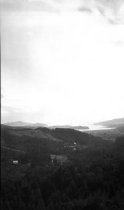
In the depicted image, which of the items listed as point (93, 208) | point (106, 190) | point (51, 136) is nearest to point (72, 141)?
point (51, 136)

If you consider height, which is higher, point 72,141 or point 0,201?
point 72,141

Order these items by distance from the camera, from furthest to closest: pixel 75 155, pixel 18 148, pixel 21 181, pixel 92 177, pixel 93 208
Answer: pixel 18 148, pixel 75 155, pixel 21 181, pixel 92 177, pixel 93 208

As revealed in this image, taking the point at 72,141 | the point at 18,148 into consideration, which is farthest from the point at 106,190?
the point at 72,141

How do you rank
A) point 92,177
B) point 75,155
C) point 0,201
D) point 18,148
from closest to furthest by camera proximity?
point 0,201, point 92,177, point 75,155, point 18,148

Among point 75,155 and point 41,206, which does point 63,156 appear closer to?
point 75,155

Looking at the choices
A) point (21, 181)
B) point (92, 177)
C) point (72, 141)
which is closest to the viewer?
point (92, 177)

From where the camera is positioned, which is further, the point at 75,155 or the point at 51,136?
the point at 51,136

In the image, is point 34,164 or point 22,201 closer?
point 22,201

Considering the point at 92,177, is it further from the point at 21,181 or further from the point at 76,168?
the point at 21,181

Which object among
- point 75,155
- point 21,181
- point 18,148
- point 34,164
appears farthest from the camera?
point 18,148
